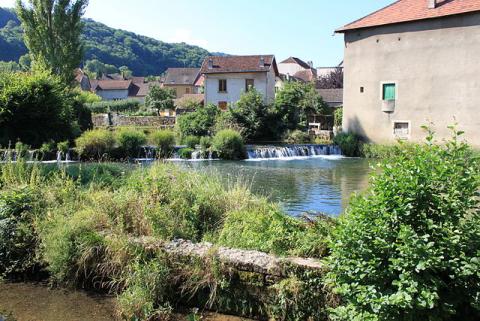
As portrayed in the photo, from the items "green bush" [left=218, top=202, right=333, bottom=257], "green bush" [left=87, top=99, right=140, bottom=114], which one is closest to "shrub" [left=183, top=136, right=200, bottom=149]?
"green bush" [left=218, top=202, right=333, bottom=257]

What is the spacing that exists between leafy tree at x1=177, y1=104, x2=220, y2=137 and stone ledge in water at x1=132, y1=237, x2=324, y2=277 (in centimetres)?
2308

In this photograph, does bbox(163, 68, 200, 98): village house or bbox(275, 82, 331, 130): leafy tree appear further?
bbox(163, 68, 200, 98): village house

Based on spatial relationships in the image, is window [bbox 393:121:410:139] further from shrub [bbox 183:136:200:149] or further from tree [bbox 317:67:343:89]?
tree [bbox 317:67:343:89]

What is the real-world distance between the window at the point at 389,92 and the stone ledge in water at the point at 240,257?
22.7 m

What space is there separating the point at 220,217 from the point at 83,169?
3.62 meters

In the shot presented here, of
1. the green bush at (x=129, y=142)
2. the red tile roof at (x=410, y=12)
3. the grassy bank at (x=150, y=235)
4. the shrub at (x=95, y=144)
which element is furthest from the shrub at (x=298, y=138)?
the grassy bank at (x=150, y=235)

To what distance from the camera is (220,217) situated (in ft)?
19.5

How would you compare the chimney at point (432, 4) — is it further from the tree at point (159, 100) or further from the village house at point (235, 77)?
the tree at point (159, 100)

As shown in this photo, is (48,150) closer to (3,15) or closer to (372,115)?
(372,115)

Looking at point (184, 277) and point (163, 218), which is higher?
point (163, 218)

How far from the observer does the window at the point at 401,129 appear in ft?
82.0

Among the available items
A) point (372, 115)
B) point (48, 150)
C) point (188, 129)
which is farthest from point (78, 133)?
point (372, 115)

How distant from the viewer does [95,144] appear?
21406 mm

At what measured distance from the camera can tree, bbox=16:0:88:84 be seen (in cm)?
3167
